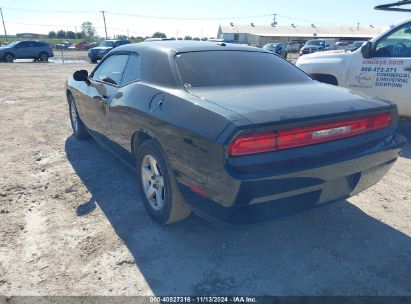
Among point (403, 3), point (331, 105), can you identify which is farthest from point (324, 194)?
point (403, 3)

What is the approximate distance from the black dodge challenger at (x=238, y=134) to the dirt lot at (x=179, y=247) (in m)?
0.36

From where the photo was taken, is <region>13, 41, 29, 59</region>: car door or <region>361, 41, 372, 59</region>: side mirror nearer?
<region>361, 41, 372, 59</region>: side mirror

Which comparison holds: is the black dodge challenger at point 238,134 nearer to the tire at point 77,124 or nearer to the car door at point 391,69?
the tire at point 77,124

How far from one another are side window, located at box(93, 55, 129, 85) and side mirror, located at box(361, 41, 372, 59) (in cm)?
379

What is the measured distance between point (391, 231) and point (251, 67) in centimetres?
196

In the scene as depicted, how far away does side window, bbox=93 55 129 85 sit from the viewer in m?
3.91

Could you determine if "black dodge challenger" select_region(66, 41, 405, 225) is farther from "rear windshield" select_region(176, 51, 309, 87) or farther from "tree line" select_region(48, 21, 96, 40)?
"tree line" select_region(48, 21, 96, 40)

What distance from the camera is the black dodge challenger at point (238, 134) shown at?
87.8 inches

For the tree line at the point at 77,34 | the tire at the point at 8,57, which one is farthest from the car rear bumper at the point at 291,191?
the tree line at the point at 77,34

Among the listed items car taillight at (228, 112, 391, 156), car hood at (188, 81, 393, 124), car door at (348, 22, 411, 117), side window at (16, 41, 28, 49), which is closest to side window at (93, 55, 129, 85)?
car hood at (188, 81, 393, 124)

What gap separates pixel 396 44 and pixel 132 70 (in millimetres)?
4109

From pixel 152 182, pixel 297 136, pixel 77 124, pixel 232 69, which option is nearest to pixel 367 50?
pixel 232 69

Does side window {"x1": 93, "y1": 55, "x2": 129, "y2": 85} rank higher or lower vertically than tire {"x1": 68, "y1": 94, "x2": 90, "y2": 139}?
higher

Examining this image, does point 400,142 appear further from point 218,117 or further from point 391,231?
point 218,117
